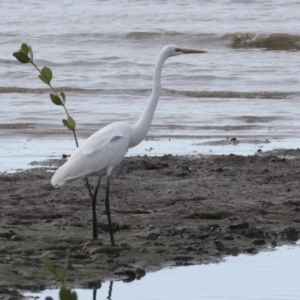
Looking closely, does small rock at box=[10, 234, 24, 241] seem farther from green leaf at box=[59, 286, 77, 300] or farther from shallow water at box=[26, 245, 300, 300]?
green leaf at box=[59, 286, 77, 300]

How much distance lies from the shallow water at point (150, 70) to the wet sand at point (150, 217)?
1.34 metres

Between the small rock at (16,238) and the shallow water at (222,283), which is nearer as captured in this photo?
the shallow water at (222,283)

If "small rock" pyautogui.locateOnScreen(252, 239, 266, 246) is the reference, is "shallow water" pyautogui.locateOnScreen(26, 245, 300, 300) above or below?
below

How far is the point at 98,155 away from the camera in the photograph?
6070mm

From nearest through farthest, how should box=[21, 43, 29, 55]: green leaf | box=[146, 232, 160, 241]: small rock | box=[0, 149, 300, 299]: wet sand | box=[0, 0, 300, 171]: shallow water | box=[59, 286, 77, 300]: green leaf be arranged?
box=[59, 286, 77, 300]: green leaf, box=[0, 149, 300, 299]: wet sand, box=[21, 43, 29, 55]: green leaf, box=[146, 232, 160, 241]: small rock, box=[0, 0, 300, 171]: shallow water

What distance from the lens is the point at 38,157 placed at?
9.85 metres

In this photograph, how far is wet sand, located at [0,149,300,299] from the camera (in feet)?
18.0

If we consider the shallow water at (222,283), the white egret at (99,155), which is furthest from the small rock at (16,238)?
the shallow water at (222,283)

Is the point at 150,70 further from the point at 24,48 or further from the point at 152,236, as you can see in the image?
the point at 24,48

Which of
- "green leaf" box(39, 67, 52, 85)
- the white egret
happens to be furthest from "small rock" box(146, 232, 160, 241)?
"green leaf" box(39, 67, 52, 85)

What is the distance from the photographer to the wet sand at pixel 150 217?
549cm

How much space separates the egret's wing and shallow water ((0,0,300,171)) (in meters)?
3.18

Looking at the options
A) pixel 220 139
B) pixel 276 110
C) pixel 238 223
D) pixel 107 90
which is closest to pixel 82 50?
pixel 107 90

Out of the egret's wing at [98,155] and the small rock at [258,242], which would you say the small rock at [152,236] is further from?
the small rock at [258,242]
